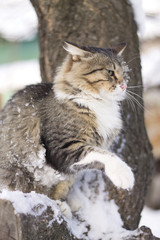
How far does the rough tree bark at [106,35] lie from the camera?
365cm

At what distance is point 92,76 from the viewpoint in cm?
301

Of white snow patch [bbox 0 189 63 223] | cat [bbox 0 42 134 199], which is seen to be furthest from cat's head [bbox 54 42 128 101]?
white snow patch [bbox 0 189 63 223]

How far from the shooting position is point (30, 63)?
9992 mm

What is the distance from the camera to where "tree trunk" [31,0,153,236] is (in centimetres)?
365

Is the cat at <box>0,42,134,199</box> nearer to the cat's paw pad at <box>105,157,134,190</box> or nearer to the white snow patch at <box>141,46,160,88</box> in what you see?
the cat's paw pad at <box>105,157,134,190</box>

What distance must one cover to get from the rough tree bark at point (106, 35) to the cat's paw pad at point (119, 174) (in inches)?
38.1

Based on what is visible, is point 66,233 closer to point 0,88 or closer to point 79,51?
point 79,51

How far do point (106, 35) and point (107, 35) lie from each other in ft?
0.03

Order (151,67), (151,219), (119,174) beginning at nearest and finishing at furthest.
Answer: (119,174) → (151,219) → (151,67)

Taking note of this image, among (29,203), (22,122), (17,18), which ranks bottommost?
(29,203)

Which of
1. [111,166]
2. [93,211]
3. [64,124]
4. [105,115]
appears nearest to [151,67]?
[105,115]

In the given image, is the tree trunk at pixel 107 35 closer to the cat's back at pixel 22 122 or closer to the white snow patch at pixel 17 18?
the cat's back at pixel 22 122

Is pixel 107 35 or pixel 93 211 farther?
pixel 107 35

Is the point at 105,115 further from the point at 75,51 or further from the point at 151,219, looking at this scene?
the point at 151,219
